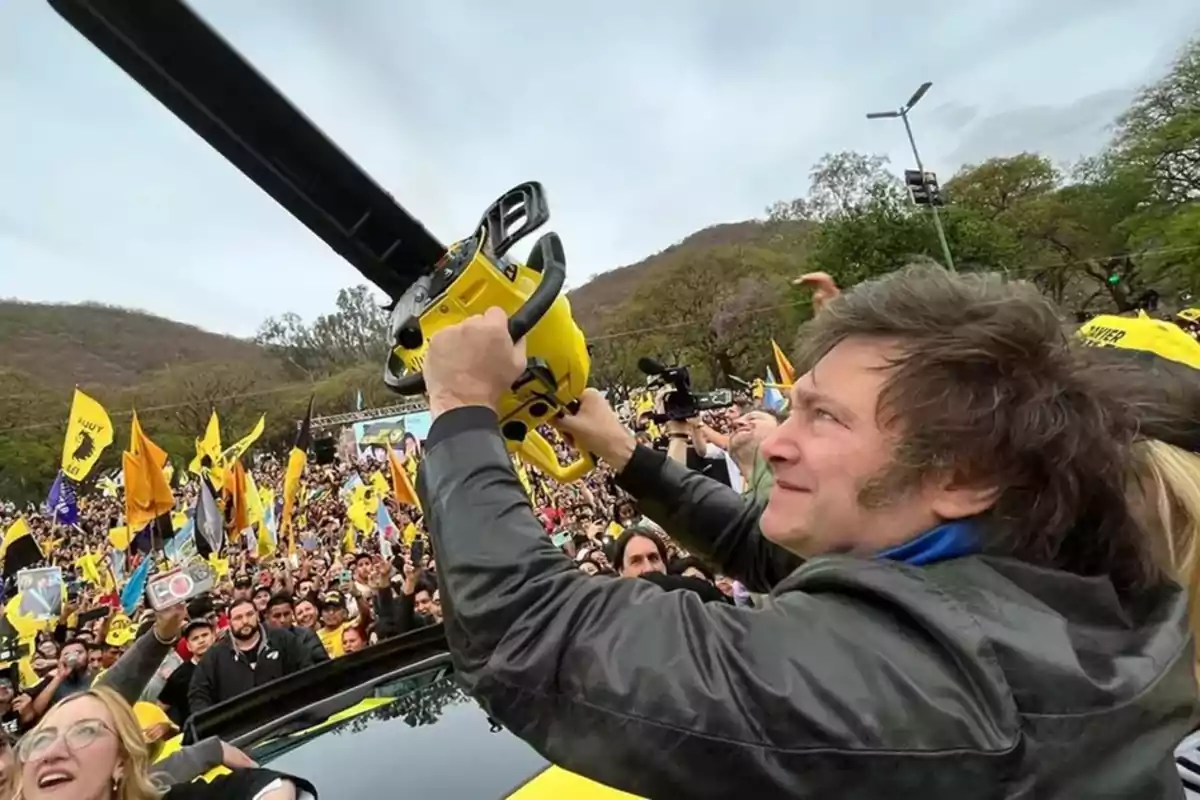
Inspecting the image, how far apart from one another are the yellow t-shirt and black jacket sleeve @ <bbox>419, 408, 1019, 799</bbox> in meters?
6.61

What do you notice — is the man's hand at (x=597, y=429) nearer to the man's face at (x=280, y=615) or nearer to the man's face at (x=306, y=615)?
the man's face at (x=280, y=615)

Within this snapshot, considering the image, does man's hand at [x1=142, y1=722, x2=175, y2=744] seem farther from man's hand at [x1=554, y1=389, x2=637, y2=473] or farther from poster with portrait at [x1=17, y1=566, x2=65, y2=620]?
A: poster with portrait at [x1=17, y1=566, x2=65, y2=620]

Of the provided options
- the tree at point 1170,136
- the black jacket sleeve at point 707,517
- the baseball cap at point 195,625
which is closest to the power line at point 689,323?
the tree at point 1170,136

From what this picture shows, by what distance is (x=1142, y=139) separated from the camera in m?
39.7

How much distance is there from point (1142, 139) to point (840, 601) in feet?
156

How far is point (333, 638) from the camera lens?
7.44 metres

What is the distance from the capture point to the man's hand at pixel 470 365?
1.29m

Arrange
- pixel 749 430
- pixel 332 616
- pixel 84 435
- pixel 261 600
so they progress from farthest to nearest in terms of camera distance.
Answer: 1. pixel 84 435
2. pixel 261 600
3. pixel 332 616
4. pixel 749 430

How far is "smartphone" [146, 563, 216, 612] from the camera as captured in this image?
10.0ft

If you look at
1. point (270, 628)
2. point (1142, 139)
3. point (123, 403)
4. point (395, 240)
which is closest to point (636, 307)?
point (1142, 139)

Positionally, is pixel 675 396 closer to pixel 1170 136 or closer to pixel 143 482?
pixel 143 482

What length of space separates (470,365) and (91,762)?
6.39ft

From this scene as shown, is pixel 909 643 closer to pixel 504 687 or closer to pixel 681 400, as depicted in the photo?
pixel 504 687

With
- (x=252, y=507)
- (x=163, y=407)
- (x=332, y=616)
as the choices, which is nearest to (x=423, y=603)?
(x=332, y=616)
